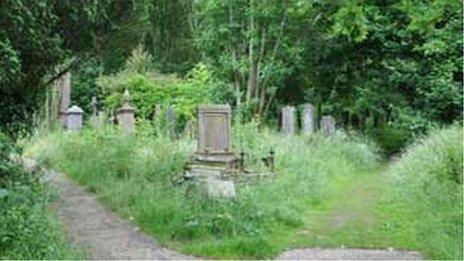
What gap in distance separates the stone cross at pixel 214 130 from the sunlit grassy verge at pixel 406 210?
223 centimetres

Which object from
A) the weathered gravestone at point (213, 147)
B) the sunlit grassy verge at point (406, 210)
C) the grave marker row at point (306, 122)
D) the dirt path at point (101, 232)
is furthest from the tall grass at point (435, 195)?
the grave marker row at point (306, 122)

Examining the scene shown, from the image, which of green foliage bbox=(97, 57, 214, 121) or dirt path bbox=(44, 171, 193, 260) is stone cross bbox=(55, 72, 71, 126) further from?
dirt path bbox=(44, 171, 193, 260)

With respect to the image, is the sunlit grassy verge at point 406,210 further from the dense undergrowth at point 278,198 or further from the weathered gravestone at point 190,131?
the weathered gravestone at point 190,131

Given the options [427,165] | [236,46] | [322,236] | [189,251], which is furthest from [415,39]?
[189,251]

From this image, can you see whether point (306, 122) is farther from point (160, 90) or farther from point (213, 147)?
point (213, 147)

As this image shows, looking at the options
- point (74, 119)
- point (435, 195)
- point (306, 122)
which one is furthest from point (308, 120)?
point (435, 195)

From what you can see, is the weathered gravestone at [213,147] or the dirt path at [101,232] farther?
the weathered gravestone at [213,147]

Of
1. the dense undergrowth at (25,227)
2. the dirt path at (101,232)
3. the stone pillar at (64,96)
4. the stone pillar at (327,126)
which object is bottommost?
the dirt path at (101,232)

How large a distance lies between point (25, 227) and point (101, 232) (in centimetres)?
231

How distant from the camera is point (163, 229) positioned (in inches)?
398

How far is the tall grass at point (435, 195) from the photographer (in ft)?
30.2

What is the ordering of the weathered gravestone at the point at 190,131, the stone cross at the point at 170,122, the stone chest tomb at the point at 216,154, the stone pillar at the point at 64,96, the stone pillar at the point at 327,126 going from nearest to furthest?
1. the stone chest tomb at the point at 216,154
2. the weathered gravestone at the point at 190,131
3. the stone cross at the point at 170,122
4. the stone pillar at the point at 327,126
5. the stone pillar at the point at 64,96

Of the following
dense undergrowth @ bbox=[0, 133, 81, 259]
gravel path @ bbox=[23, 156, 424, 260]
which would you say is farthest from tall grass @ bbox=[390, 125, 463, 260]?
dense undergrowth @ bbox=[0, 133, 81, 259]

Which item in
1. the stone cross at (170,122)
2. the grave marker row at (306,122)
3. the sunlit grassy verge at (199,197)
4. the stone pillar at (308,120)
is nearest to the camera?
the sunlit grassy verge at (199,197)
